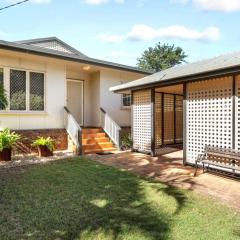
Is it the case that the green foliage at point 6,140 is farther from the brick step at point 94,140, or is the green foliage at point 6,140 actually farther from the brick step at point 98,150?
the brick step at point 94,140

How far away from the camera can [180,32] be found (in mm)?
49750

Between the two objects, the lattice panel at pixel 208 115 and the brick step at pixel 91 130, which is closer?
the lattice panel at pixel 208 115

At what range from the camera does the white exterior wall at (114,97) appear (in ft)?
46.3

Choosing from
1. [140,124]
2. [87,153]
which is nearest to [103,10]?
[140,124]

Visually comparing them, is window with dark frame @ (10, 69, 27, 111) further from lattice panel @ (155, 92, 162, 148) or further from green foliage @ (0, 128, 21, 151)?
lattice panel @ (155, 92, 162, 148)

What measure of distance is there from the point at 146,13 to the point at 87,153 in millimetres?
5960

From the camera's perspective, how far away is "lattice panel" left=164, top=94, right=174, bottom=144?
44.0ft

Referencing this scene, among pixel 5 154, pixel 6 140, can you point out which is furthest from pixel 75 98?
pixel 5 154

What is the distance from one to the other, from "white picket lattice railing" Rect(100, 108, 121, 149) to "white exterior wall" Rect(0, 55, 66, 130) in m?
2.08

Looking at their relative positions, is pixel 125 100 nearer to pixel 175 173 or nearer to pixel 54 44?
pixel 175 173

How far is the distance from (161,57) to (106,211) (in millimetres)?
54840

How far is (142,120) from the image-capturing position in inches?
447

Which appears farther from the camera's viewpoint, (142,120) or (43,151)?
(142,120)

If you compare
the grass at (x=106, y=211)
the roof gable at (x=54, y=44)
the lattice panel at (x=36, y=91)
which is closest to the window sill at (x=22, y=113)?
the lattice panel at (x=36, y=91)
